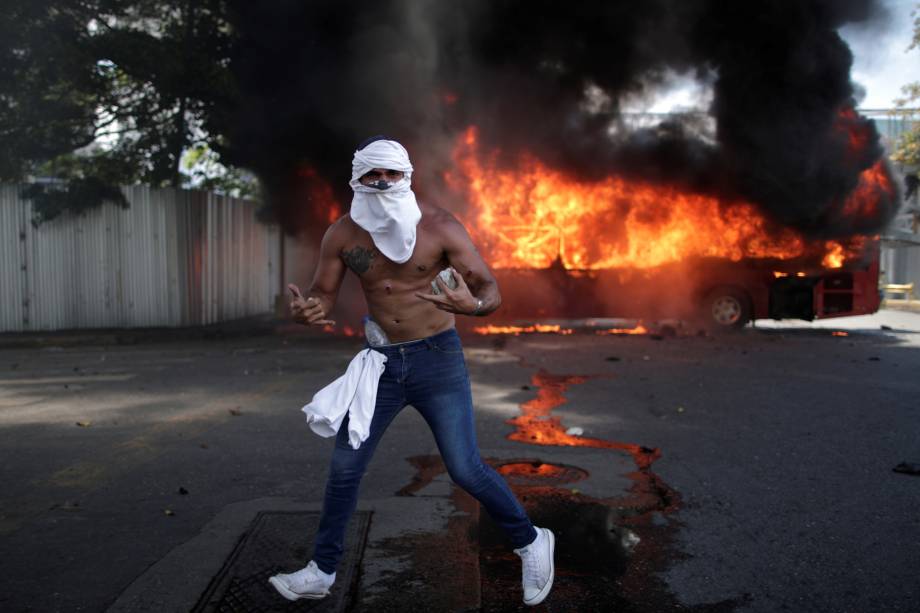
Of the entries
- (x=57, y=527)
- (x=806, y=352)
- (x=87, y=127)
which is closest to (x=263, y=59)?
(x=87, y=127)

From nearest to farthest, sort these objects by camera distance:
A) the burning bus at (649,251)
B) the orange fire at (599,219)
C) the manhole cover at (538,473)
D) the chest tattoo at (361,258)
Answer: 1. the chest tattoo at (361,258)
2. the manhole cover at (538,473)
3. the burning bus at (649,251)
4. the orange fire at (599,219)

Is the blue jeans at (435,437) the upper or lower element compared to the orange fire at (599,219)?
lower

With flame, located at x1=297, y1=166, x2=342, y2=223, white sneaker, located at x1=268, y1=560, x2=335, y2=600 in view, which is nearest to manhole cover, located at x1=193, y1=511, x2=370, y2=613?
white sneaker, located at x1=268, y1=560, x2=335, y2=600

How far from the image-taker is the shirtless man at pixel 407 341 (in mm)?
3357

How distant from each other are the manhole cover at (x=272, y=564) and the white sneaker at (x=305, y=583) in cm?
5

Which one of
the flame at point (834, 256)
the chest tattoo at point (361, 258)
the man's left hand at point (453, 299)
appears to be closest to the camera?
the man's left hand at point (453, 299)

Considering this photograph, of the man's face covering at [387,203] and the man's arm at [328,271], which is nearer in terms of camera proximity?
the man's face covering at [387,203]

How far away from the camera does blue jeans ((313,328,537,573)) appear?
11.0ft

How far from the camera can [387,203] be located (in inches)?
135

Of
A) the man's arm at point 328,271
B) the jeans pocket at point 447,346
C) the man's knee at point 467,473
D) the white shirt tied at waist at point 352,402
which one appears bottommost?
the man's knee at point 467,473

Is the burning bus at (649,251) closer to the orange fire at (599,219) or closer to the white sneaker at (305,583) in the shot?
the orange fire at (599,219)

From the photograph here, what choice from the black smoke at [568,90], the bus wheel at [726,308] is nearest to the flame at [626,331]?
the bus wheel at [726,308]

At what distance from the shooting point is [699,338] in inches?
551

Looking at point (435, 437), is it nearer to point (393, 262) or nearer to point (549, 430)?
point (393, 262)
